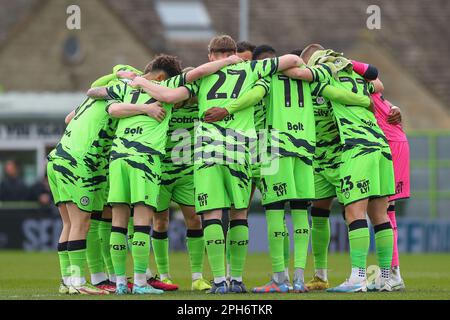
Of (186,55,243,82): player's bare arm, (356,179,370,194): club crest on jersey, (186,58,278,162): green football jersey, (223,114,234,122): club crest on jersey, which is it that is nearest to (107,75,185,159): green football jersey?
(186,55,243,82): player's bare arm

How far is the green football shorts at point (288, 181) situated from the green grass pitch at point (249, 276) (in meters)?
1.02

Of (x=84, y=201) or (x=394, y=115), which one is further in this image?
(x=394, y=115)

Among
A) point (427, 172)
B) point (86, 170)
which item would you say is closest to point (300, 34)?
point (427, 172)

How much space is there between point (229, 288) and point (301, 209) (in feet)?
3.56

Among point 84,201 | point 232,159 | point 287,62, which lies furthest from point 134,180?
point 287,62

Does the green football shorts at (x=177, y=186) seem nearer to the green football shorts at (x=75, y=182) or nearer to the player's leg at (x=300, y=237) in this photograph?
the green football shorts at (x=75, y=182)

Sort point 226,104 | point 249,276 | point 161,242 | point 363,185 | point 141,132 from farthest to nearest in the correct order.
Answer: point 249,276, point 161,242, point 363,185, point 141,132, point 226,104

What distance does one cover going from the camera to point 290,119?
525 inches

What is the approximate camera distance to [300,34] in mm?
49812

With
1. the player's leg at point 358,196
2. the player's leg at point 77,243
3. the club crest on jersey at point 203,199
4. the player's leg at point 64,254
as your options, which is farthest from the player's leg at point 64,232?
the player's leg at point 358,196

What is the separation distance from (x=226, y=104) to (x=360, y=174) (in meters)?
1.55

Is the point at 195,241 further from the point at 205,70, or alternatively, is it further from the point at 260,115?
the point at 205,70

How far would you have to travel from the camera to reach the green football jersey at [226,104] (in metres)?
13.1
